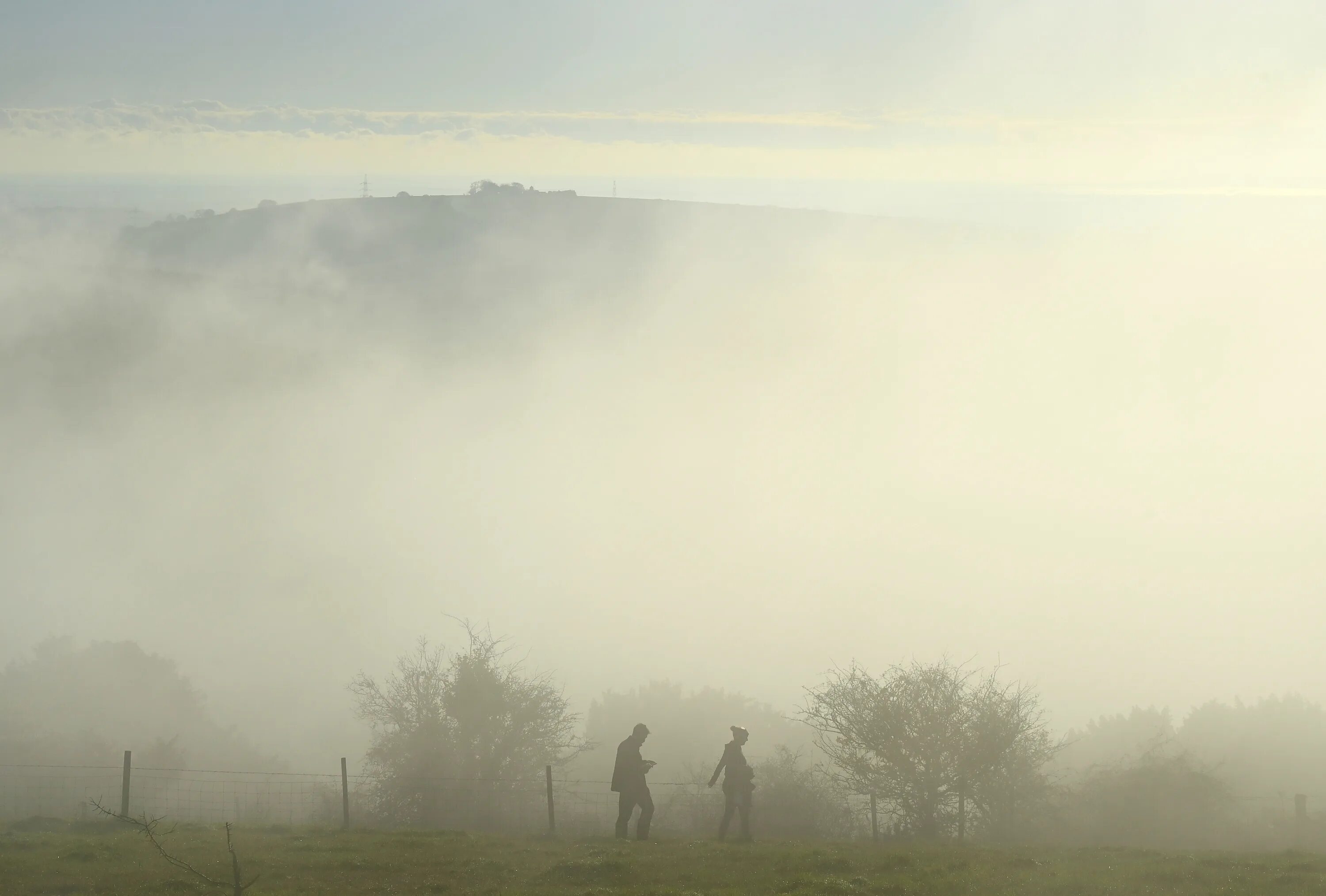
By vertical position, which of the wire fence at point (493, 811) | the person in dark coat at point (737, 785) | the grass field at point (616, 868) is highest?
the person in dark coat at point (737, 785)

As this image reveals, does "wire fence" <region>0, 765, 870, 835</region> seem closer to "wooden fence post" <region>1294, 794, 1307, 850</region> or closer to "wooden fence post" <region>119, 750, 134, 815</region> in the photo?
"wooden fence post" <region>119, 750, 134, 815</region>

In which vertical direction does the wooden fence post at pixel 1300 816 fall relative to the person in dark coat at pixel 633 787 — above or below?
below

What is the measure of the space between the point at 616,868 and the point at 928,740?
41.5 feet

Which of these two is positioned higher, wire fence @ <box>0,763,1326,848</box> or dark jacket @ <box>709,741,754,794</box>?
dark jacket @ <box>709,741,754,794</box>

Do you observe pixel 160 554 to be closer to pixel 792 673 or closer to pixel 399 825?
pixel 792 673

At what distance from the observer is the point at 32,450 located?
607ft

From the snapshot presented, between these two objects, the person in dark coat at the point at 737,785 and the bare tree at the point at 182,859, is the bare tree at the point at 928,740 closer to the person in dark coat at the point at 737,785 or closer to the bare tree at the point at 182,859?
the person in dark coat at the point at 737,785

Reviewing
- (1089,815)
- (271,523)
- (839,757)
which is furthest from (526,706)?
(271,523)

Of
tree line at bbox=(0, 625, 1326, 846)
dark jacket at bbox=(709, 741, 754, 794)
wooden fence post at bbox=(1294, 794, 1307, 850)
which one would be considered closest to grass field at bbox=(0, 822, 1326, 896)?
dark jacket at bbox=(709, 741, 754, 794)

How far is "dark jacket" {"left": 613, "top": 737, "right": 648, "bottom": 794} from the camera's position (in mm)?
20562

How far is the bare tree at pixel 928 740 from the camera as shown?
26375 millimetres

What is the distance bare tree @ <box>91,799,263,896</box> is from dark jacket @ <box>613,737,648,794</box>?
21.6 feet

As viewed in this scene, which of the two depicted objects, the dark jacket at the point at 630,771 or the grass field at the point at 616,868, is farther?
the dark jacket at the point at 630,771

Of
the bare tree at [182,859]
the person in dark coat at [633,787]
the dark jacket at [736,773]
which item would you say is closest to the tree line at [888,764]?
the dark jacket at [736,773]
